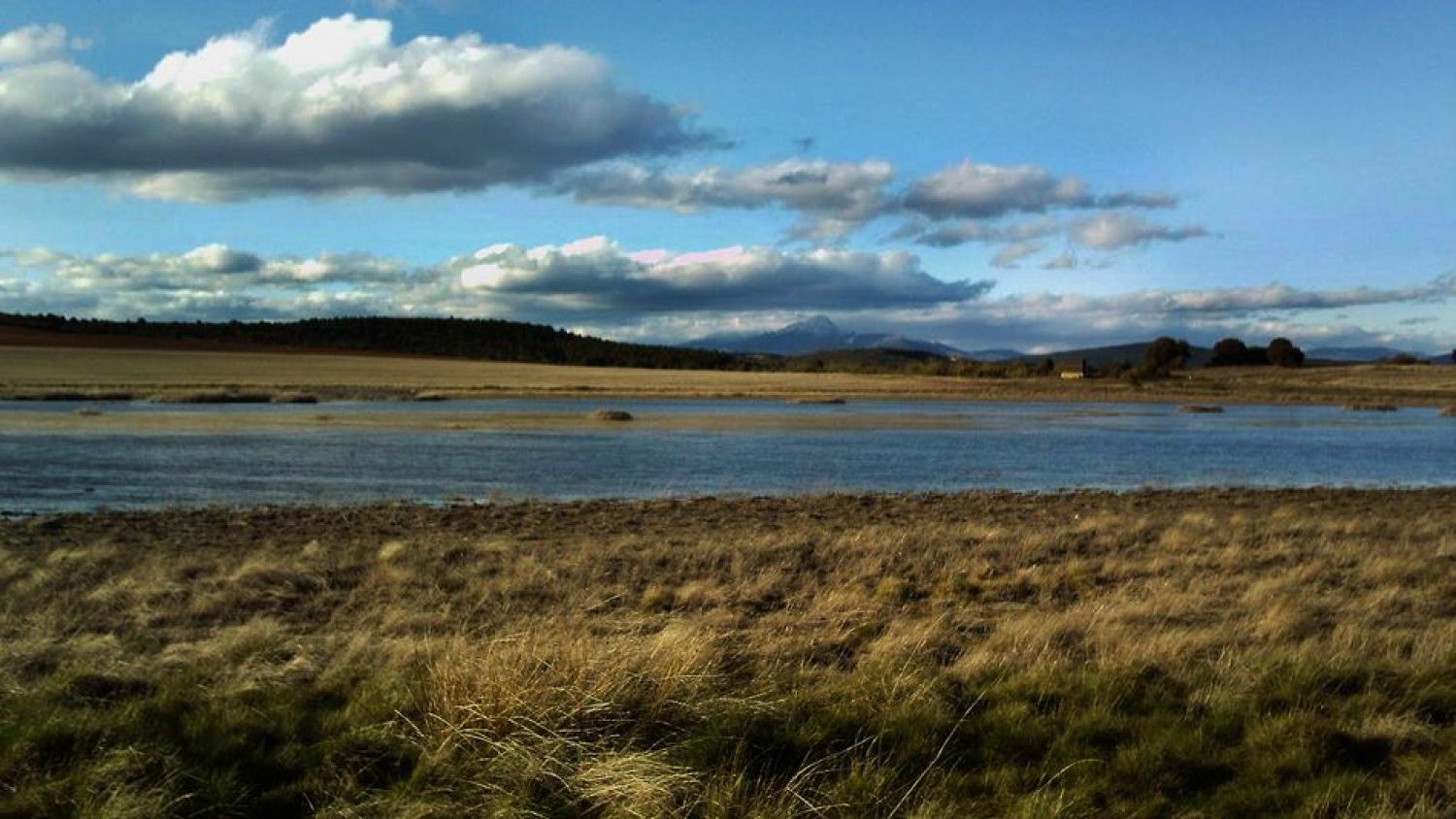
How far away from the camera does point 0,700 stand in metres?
6.37

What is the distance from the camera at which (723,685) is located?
272 inches

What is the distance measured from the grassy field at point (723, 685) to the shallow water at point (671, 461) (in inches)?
440

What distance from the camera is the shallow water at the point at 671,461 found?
24.5 meters

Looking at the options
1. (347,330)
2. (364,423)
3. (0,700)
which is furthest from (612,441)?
(347,330)

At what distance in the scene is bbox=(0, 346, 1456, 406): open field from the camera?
74500 mm

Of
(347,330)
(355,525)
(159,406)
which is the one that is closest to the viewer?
(355,525)

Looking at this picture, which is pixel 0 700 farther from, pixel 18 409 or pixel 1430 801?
pixel 18 409

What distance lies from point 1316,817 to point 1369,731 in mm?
1413

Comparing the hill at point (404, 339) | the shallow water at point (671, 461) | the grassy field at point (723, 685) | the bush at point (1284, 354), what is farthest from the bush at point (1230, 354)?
the grassy field at point (723, 685)

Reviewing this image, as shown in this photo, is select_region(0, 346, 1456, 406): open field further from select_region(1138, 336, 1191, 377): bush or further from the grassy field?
the grassy field

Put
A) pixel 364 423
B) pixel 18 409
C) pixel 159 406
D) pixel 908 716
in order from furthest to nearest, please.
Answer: pixel 159 406 → pixel 18 409 → pixel 364 423 → pixel 908 716

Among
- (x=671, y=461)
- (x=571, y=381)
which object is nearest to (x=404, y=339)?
(x=571, y=381)

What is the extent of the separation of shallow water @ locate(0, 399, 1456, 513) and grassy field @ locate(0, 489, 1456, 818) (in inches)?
440

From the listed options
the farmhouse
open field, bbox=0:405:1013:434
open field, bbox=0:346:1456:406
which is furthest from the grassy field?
the farmhouse
